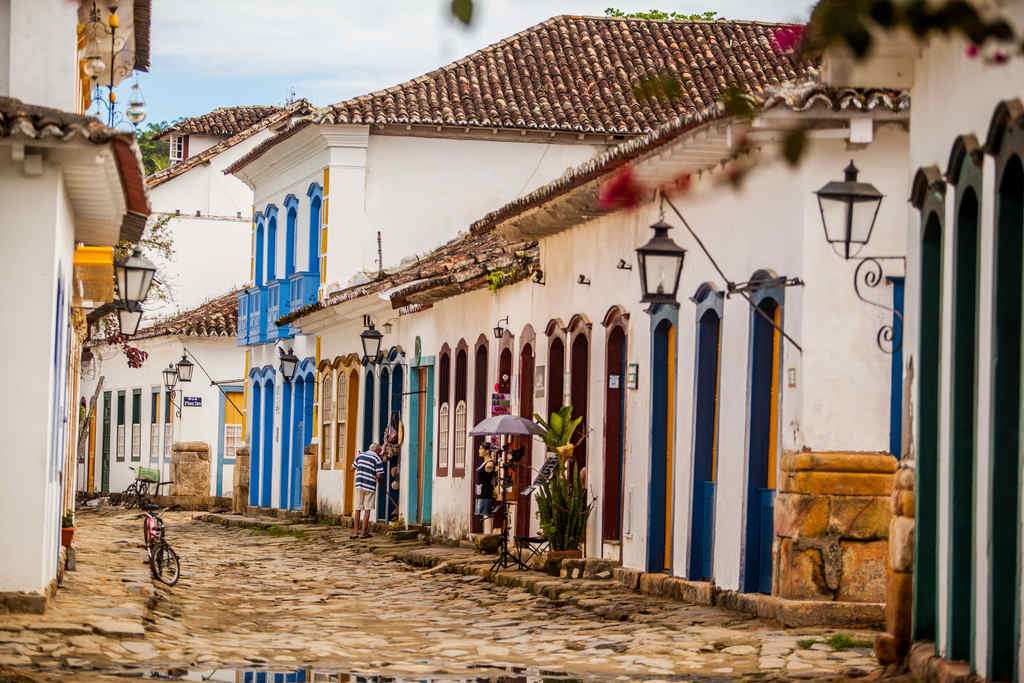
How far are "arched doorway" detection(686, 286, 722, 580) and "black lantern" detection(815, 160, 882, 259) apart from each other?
99.5 inches

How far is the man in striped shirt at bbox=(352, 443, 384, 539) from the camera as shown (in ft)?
86.7

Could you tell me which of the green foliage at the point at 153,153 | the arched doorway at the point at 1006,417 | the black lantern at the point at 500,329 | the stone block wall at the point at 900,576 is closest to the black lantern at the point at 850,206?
the stone block wall at the point at 900,576

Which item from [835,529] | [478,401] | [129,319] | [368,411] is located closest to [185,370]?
A: [368,411]

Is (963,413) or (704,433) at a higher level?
(963,413)

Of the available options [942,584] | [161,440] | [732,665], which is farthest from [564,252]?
[161,440]

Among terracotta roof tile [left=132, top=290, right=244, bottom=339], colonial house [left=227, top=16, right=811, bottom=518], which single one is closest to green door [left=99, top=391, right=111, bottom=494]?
terracotta roof tile [left=132, top=290, right=244, bottom=339]

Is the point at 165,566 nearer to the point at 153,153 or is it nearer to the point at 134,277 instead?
the point at 134,277

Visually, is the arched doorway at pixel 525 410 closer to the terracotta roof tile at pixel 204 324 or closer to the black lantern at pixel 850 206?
the black lantern at pixel 850 206

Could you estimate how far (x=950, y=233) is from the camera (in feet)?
31.7

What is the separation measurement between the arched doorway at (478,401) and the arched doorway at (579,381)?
3.75 meters

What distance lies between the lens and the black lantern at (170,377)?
40.2 metres

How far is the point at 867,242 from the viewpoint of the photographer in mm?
13094

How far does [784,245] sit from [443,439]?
12.2 metres

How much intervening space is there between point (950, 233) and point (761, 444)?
4931 millimetres
